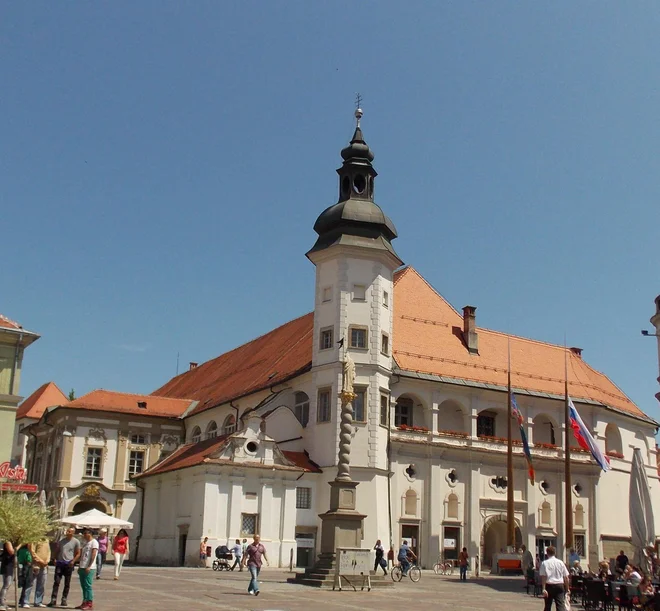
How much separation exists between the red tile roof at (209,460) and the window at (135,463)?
13.3ft

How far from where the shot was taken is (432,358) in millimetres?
46812

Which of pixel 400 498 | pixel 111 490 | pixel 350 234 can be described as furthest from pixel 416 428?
pixel 111 490

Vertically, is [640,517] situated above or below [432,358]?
below

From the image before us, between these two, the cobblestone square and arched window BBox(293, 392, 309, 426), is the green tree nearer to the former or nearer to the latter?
the cobblestone square

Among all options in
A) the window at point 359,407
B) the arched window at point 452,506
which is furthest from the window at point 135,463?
the arched window at point 452,506

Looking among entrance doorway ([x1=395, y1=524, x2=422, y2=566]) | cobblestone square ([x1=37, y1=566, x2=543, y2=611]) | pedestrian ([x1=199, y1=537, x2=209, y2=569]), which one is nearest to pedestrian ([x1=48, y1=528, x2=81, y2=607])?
cobblestone square ([x1=37, y1=566, x2=543, y2=611])

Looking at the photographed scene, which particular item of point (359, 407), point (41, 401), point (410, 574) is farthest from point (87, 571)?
point (41, 401)

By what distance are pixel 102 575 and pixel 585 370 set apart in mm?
34829

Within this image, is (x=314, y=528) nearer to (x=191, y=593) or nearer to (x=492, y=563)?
(x=492, y=563)

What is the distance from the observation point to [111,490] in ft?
168

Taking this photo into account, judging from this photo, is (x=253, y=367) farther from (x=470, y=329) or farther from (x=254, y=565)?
(x=254, y=565)

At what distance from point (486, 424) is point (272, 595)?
2675 cm

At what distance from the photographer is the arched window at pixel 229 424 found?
1964 inches

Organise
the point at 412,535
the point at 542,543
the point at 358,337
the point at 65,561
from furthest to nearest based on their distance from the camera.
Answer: the point at 542,543, the point at 412,535, the point at 358,337, the point at 65,561
